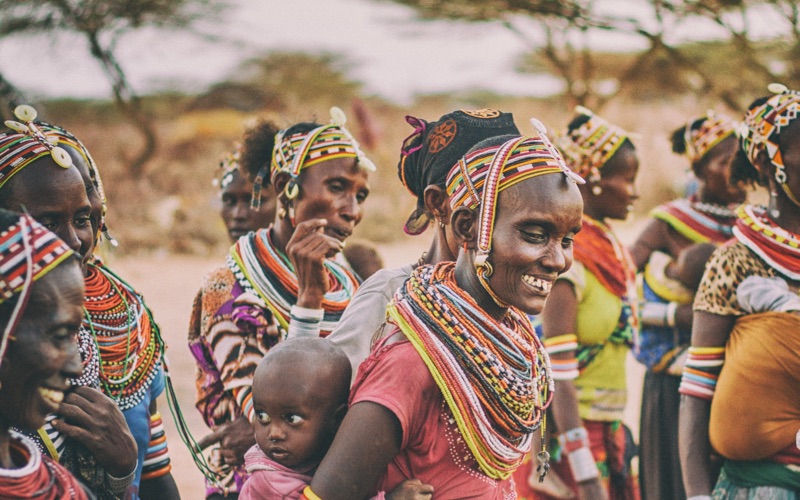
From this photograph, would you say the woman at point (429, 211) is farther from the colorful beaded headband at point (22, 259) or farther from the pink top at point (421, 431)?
the colorful beaded headband at point (22, 259)

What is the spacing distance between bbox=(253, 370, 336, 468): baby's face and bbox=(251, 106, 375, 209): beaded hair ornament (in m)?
1.52

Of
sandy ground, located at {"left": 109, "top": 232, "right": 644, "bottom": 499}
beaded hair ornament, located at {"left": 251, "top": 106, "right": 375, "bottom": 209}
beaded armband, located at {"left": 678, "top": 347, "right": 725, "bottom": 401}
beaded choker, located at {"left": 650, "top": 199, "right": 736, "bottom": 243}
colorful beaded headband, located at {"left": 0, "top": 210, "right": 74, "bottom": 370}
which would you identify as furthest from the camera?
sandy ground, located at {"left": 109, "top": 232, "right": 644, "bottom": 499}

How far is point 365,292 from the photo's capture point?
115 inches

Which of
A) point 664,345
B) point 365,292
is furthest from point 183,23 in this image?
point 365,292

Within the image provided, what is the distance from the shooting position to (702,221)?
548 centimetres

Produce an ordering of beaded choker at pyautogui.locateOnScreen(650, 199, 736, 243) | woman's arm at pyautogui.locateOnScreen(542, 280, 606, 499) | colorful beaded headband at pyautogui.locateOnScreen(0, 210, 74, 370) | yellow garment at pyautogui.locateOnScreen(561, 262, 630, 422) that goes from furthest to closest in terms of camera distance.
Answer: beaded choker at pyautogui.locateOnScreen(650, 199, 736, 243) < yellow garment at pyautogui.locateOnScreen(561, 262, 630, 422) < woman's arm at pyautogui.locateOnScreen(542, 280, 606, 499) < colorful beaded headband at pyautogui.locateOnScreen(0, 210, 74, 370)

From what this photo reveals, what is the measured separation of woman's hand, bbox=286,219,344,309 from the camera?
3225 millimetres

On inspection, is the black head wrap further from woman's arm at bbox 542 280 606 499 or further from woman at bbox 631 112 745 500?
woman at bbox 631 112 745 500

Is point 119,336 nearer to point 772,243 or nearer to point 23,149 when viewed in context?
point 23,149

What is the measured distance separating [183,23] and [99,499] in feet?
71.7

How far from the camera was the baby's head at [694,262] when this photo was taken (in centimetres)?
498

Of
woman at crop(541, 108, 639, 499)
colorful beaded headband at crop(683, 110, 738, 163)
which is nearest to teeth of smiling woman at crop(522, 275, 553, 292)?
woman at crop(541, 108, 639, 499)

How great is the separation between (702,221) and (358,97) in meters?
30.8

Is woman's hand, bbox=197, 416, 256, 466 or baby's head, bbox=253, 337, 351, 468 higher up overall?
baby's head, bbox=253, 337, 351, 468
